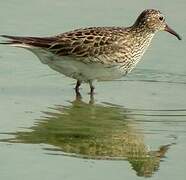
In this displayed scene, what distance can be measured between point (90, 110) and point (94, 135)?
139 cm

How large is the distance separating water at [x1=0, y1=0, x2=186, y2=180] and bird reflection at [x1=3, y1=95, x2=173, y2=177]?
0.01 m

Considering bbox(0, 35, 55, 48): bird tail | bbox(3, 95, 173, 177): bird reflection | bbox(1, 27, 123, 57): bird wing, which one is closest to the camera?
bbox(3, 95, 173, 177): bird reflection

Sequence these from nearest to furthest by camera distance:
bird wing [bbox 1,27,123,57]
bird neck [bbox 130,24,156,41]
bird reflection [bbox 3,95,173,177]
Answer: bird reflection [bbox 3,95,173,177] → bird wing [bbox 1,27,123,57] → bird neck [bbox 130,24,156,41]

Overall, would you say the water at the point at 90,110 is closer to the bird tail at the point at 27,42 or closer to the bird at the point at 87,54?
the bird at the point at 87,54

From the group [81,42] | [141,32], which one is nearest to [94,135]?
[81,42]

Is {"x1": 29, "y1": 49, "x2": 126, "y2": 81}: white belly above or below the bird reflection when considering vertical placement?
above

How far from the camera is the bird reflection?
34.6ft

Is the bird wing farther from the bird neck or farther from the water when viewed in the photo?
the water

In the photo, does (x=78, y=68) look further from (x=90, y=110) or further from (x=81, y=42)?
(x=90, y=110)

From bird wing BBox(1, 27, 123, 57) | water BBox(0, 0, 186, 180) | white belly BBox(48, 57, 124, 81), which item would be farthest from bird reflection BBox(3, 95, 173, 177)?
bird wing BBox(1, 27, 123, 57)

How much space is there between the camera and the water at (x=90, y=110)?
1015 centimetres

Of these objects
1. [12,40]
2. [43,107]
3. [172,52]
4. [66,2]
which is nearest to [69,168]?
[43,107]

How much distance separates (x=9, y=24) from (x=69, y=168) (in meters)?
6.52

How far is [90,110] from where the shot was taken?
42.0 feet
